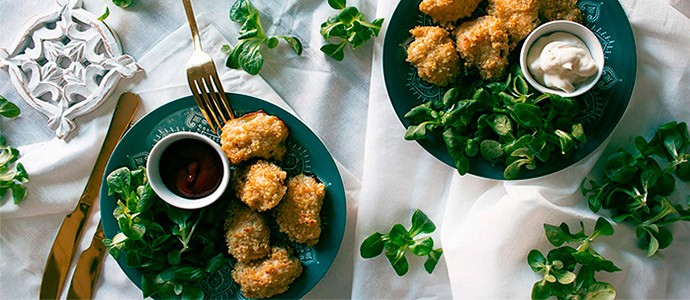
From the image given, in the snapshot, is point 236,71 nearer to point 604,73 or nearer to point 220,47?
point 220,47

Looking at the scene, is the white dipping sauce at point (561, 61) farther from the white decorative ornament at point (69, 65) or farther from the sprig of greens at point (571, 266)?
the white decorative ornament at point (69, 65)

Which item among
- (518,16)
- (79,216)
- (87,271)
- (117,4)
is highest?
(518,16)

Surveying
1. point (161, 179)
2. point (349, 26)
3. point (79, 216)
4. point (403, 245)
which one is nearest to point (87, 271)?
point (79, 216)

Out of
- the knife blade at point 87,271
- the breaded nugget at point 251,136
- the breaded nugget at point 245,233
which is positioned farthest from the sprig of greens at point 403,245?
the knife blade at point 87,271

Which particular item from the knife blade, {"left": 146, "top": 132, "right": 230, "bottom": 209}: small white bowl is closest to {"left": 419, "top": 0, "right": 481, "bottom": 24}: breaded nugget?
{"left": 146, "top": 132, "right": 230, "bottom": 209}: small white bowl

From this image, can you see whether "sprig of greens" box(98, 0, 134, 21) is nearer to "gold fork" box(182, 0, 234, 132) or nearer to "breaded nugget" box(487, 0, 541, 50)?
"gold fork" box(182, 0, 234, 132)

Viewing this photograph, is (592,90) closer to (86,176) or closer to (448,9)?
(448,9)
